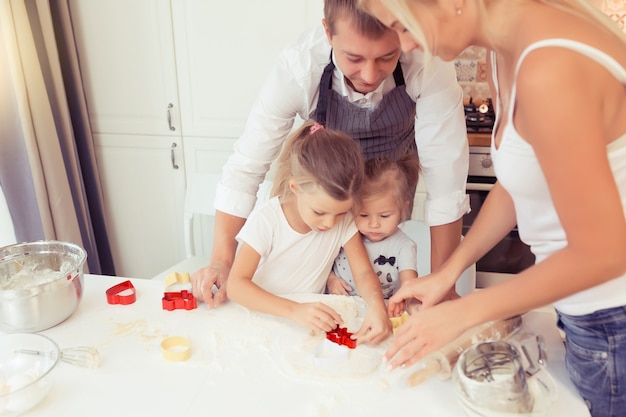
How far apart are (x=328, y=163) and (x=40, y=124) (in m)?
1.48

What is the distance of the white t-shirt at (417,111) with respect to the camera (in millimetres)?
1231

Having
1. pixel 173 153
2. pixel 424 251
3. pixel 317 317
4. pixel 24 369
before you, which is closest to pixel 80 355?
pixel 24 369

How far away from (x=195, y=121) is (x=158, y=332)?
4.88 feet

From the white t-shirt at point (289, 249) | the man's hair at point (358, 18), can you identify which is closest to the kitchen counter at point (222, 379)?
the white t-shirt at point (289, 249)

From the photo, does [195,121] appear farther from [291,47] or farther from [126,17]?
[291,47]

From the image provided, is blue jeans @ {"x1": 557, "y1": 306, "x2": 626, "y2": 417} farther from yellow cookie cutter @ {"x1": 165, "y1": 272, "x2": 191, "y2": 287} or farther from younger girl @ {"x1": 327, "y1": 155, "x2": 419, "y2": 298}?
yellow cookie cutter @ {"x1": 165, "y1": 272, "x2": 191, "y2": 287}

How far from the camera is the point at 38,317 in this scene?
1.01 m

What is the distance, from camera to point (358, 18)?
97 cm

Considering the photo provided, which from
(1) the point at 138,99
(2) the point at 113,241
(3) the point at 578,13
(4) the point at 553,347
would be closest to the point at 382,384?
(4) the point at 553,347

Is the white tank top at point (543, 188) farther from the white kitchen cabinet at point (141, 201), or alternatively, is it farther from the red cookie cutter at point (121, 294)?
the white kitchen cabinet at point (141, 201)

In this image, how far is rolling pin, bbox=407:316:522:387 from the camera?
2.87ft

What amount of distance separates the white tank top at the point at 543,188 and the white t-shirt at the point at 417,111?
0.41 m

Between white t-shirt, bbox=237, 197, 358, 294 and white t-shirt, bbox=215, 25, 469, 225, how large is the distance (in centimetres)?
11

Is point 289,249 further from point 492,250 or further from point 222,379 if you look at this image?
point 492,250
